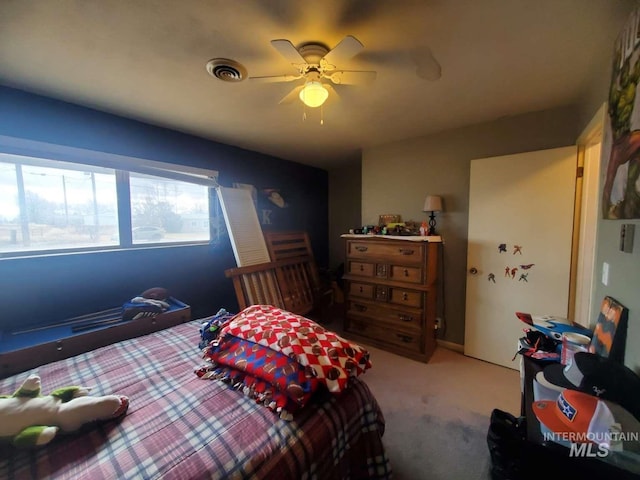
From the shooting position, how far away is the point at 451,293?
2787 millimetres

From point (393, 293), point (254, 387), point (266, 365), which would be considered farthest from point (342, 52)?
point (393, 293)

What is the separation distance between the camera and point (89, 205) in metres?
2.23

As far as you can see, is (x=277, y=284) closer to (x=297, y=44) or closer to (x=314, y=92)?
(x=314, y=92)

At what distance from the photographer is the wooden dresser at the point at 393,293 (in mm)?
2549

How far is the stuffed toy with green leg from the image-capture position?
83 centimetres

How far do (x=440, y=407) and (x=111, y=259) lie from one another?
3.05 meters

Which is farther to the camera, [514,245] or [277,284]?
[277,284]

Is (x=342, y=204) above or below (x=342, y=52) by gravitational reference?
below

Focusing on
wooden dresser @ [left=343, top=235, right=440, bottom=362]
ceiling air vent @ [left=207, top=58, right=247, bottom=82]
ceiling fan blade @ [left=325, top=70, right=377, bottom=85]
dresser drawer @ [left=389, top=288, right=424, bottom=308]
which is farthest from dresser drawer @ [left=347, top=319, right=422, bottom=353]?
ceiling air vent @ [left=207, top=58, right=247, bottom=82]

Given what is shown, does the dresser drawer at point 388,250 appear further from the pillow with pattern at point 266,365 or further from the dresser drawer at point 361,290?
the pillow with pattern at point 266,365

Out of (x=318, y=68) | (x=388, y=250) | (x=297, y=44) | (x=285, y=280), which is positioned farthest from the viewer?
(x=285, y=280)

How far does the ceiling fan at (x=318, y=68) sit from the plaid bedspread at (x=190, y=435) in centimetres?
162

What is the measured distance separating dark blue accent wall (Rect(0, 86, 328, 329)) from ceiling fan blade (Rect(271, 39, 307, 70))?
1.84m

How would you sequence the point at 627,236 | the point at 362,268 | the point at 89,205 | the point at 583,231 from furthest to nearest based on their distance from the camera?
the point at 362,268 → the point at 89,205 → the point at 583,231 → the point at 627,236
